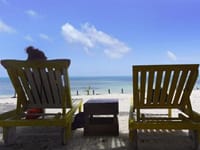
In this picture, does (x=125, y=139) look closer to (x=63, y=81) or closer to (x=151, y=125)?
(x=151, y=125)

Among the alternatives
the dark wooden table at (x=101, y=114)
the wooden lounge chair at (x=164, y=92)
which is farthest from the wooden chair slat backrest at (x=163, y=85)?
the dark wooden table at (x=101, y=114)

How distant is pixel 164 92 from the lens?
3.52m

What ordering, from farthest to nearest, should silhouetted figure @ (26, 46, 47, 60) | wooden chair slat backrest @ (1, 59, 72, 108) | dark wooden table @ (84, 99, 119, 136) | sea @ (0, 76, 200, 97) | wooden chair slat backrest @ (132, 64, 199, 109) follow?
1. sea @ (0, 76, 200, 97)
2. silhouetted figure @ (26, 46, 47, 60)
3. dark wooden table @ (84, 99, 119, 136)
4. wooden chair slat backrest @ (1, 59, 72, 108)
5. wooden chair slat backrest @ (132, 64, 199, 109)

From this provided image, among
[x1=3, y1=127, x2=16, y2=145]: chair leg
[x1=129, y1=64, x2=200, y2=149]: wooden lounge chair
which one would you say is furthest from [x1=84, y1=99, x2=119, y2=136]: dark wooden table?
[x1=3, y1=127, x2=16, y2=145]: chair leg

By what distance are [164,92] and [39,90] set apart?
1.65 meters

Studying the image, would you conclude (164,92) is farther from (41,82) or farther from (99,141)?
(41,82)

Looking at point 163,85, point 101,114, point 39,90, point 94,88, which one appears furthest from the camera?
point 94,88

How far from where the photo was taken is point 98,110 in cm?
391

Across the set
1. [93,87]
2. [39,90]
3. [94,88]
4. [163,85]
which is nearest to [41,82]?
[39,90]

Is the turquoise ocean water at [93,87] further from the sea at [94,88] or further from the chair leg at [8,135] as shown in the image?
the chair leg at [8,135]

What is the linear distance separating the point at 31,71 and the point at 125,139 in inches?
60.4

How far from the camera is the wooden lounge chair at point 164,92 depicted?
10.3 feet

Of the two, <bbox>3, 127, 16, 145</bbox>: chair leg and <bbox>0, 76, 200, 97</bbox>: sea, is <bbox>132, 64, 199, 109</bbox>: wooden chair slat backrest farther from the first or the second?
<bbox>0, 76, 200, 97</bbox>: sea

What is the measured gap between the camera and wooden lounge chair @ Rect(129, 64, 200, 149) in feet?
10.3
